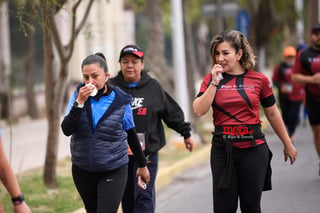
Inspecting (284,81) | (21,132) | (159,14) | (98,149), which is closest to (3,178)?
(98,149)

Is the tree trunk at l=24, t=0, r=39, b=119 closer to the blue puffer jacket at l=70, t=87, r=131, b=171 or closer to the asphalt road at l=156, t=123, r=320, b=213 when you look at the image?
the asphalt road at l=156, t=123, r=320, b=213

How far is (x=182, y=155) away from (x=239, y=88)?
6.81 metres

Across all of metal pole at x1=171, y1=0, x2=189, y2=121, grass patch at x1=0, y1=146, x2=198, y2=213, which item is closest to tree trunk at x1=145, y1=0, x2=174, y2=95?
metal pole at x1=171, y1=0, x2=189, y2=121

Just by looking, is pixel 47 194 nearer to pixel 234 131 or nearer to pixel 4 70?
pixel 234 131

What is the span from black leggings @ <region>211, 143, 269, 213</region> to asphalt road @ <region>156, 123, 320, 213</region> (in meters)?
2.43

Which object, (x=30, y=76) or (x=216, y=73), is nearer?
(x=216, y=73)

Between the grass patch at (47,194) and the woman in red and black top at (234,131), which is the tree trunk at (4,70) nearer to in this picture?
the grass patch at (47,194)

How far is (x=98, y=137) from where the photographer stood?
16.9 ft

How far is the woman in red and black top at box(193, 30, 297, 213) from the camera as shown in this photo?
5.25 m

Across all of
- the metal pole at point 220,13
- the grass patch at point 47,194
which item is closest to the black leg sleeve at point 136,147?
the grass patch at point 47,194

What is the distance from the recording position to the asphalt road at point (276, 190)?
7966mm

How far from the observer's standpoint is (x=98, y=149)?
5.12 metres

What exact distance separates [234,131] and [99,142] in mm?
1036

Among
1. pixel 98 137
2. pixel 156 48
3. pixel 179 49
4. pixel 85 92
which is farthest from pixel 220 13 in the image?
pixel 85 92
